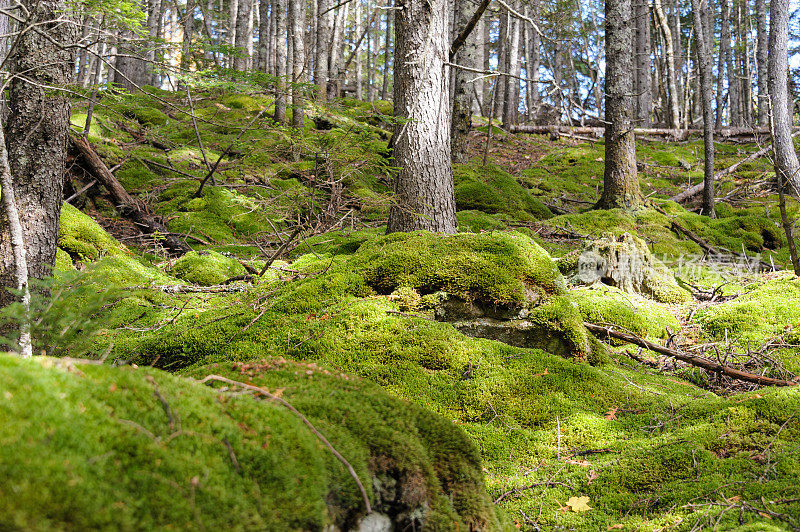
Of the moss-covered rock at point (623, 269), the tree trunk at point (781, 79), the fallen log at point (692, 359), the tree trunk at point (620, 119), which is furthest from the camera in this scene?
the tree trunk at point (781, 79)

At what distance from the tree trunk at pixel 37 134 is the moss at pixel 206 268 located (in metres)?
1.47

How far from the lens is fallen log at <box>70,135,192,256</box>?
7504mm

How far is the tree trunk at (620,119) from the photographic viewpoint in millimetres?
8422

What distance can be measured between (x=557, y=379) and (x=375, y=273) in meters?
1.64

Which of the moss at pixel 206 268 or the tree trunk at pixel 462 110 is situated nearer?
the moss at pixel 206 268

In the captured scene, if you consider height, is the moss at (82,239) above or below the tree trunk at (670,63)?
below

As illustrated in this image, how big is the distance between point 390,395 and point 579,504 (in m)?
1.25

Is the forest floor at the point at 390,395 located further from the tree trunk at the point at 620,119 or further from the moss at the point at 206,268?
the tree trunk at the point at 620,119

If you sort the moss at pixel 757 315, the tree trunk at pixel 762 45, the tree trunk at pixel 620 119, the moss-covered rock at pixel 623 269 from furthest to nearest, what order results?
the tree trunk at pixel 762 45 < the tree trunk at pixel 620 119 < the moss-covered rock at pixel 623 269 < the moss at pixel 757 315

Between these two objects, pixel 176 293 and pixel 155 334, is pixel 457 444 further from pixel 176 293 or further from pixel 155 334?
pixel 176 293

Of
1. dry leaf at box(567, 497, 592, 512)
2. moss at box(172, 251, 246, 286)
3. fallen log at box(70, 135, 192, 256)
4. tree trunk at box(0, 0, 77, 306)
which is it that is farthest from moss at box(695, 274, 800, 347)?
fallen log at box(70, 135, 192, 256)

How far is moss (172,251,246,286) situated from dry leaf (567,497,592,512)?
4.43 meters

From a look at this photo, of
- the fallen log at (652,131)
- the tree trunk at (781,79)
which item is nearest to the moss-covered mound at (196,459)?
the tree trunk at (781,79)

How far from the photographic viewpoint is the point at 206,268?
19.1 ft
